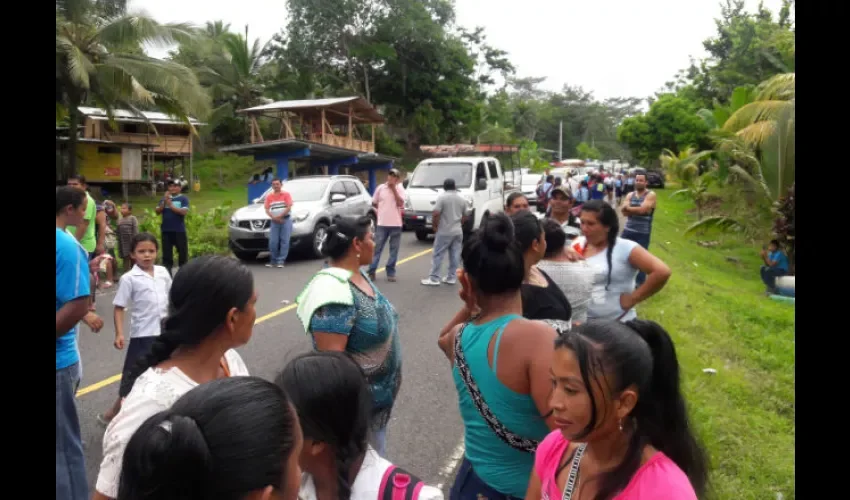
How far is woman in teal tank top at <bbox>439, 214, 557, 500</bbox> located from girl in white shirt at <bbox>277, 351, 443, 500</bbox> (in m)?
0.55

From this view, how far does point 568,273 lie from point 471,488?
5.14 feet

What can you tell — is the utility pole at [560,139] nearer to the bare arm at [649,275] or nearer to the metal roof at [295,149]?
the metal roof at [295,149]

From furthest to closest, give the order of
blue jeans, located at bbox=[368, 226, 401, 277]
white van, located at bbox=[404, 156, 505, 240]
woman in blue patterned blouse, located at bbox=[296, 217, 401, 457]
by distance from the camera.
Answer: white van, located at bbox=[404, 156, 505, 240], blue jeans, located at bbox=[368, 226, 401, 277], woman in blue patterned blouse, located at bbox=[296, 217, 401, 457]

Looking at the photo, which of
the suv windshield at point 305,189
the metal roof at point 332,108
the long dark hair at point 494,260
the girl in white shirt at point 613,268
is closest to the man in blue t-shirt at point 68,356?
the long dark hair at point 494,260

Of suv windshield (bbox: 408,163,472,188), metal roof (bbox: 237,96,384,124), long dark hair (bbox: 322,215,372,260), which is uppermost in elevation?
metal roof (bbox: 237,96,384,124)

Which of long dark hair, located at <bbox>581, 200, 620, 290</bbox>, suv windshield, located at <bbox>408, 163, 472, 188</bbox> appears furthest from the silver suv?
long dark hair, located at <bbox>581, 200, 620, 290</bbox>

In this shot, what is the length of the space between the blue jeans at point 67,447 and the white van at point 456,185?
11.8 meters

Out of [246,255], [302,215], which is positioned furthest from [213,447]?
[246,255]

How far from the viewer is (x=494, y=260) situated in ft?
8.16

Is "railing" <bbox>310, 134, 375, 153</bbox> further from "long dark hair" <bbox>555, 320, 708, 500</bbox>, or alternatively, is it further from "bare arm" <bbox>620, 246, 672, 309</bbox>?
"long dark hair" <bbox>555, 320, 708, 500</bbox>

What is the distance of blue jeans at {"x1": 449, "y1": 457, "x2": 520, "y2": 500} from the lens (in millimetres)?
2428

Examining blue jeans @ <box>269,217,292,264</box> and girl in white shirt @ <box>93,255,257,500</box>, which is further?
blue jeans @ <box>269,217,292,264</box>

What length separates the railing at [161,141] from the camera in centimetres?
3047
